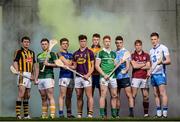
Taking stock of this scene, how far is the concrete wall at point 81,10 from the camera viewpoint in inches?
482

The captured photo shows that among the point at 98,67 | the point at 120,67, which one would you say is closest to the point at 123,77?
the point at 120,67

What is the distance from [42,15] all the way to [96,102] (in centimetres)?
237

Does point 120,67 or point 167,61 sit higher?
point 167,61

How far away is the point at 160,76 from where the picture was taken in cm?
1134

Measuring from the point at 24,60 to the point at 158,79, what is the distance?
113 inches

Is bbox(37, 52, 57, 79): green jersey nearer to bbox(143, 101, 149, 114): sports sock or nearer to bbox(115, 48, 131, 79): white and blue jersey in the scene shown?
bbox(115, 48, 131, 79): white and blue jersey

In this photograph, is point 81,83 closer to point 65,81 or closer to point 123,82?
point 65,81

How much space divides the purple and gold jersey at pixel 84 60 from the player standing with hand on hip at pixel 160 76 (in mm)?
1336

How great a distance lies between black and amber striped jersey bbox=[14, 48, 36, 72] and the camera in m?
11.4

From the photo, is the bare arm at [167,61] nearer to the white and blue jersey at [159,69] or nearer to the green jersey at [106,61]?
the white and blue jersey at [159,69]

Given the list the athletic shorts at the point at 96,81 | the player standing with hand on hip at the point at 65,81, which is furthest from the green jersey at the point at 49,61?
the athletic shorts at the point at 96,81

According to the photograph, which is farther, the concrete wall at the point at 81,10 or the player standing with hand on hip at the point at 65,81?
the concrete wall at the point at 81,10

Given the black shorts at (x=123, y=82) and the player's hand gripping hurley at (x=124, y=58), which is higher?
the player's hand gripping hurley at (x=124, y=58)

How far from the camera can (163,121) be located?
10.4 metres
